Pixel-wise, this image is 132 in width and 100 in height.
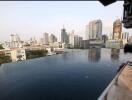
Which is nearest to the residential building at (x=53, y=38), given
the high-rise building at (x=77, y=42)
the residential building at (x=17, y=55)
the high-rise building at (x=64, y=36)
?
the high-rise building at (x=64, y=36)

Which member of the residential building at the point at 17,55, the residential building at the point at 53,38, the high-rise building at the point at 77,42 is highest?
the residential building at the point at 53,38

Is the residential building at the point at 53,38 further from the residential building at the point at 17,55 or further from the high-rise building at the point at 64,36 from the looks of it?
the residential building at the point at 17,55

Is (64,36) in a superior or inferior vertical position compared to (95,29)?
inferior

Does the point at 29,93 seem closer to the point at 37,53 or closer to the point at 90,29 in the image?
the point at 37,53

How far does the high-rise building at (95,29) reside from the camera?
6456cm

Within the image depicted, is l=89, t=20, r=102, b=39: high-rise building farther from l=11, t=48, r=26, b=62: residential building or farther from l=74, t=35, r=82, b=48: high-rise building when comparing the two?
l=11, t=48, r=26, b=62: residential building

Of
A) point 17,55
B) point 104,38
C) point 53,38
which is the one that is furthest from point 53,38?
point 17,55

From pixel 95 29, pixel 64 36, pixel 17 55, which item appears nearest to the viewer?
pixel 17 55

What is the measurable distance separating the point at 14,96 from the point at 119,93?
351 inches

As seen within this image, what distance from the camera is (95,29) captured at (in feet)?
215

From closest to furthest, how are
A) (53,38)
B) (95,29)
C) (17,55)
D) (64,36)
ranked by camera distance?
1. (17,55)
2. (95,29)
3. (64,36)
4. (53,38)

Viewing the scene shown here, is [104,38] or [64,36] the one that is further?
[64,36]

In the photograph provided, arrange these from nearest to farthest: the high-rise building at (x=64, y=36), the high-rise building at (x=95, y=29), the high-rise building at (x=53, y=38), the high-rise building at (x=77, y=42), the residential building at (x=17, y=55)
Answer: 1. the residential building at (x=17, y=55)
2. the high-rise building at (x=77, y=42)
3. the high-rise building at (x=95, y=29)
4. the high-rise building at (x=64, y=36)
5. the high-rise building at (x=53, y=38)

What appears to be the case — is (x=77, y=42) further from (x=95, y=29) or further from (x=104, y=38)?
(x=104, y=38)
